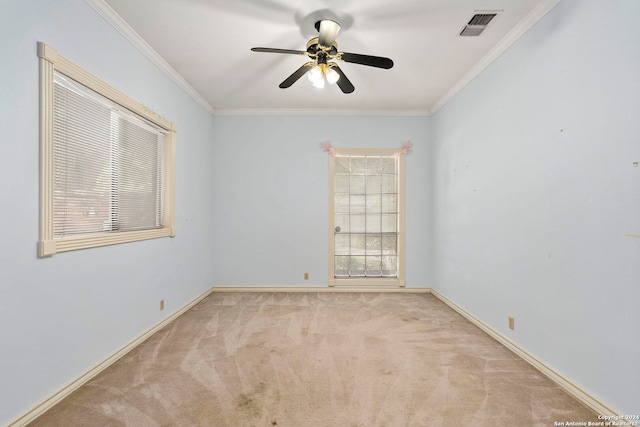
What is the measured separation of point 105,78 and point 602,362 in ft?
13.2

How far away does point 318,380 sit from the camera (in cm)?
214

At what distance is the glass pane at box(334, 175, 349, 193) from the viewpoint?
183 inches

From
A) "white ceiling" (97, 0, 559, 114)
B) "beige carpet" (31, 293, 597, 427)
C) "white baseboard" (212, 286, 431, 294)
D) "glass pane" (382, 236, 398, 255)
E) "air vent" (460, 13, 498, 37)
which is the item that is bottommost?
"beige carpet" (31, 293, 597, 427)

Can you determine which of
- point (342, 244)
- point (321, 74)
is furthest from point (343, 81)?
point (342, 244)

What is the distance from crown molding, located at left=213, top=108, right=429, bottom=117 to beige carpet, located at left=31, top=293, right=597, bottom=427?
3.02 meters

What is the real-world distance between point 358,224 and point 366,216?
0.18 metres

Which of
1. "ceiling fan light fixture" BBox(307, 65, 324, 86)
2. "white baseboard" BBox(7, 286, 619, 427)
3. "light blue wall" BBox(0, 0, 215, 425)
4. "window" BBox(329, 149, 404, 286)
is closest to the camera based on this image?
"light blue wall" BBox(0, 0, 215, 425)

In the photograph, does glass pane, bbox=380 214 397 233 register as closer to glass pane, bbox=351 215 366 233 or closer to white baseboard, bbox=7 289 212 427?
glass pane, bbox=351 215 366 233

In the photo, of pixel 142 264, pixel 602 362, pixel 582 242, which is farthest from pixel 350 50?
pixel 602 362

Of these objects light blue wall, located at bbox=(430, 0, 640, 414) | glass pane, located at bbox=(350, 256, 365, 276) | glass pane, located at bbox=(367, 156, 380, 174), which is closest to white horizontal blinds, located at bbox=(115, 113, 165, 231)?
glass pane, located at bbox=(350, 256, 365, 276)

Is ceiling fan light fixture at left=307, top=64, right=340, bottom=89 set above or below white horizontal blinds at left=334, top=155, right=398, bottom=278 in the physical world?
above

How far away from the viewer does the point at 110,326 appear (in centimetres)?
234

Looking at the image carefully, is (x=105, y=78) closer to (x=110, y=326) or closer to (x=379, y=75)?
(x=110, y=326)

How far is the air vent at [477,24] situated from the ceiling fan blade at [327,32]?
3.74 feet
